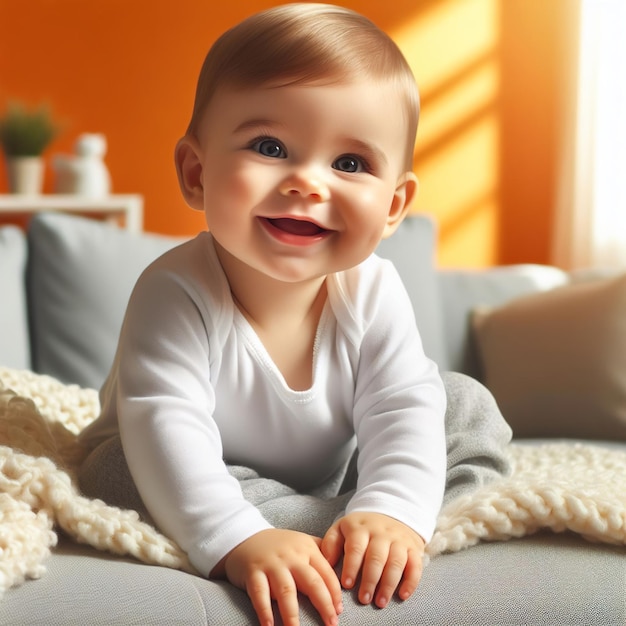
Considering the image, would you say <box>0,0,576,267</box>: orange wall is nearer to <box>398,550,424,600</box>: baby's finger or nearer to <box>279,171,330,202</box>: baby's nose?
<box>279,171,330,202</box>: baby's nose

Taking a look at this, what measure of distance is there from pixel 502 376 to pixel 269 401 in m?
1.01

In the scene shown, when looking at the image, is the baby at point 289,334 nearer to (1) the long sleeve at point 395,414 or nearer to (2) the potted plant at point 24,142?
(1) the long sleeve at point 395,414

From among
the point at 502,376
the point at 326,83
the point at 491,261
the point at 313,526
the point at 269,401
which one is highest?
the point at 326,83

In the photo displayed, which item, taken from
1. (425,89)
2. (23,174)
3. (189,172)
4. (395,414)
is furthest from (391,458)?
(425,89)

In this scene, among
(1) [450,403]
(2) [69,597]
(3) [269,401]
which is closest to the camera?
(2) [69,597]

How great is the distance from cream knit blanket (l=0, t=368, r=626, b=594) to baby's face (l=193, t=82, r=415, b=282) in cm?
31

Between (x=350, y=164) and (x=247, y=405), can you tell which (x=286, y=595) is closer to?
(x=247, y=405)

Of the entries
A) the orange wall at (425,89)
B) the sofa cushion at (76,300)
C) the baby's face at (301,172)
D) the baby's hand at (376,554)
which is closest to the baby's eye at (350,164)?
the baby's face at (301,172)

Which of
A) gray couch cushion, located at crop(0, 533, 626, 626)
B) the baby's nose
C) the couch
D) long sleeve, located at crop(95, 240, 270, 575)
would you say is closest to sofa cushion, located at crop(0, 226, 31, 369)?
the couch

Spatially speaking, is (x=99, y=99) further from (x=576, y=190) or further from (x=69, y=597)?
(x=69, y=597)

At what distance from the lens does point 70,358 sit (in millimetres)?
1864

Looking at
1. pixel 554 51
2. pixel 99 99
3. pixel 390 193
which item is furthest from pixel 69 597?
pixel 554 51

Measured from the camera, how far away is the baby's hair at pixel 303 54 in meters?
1.00

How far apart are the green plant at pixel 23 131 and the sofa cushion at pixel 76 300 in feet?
5.55
